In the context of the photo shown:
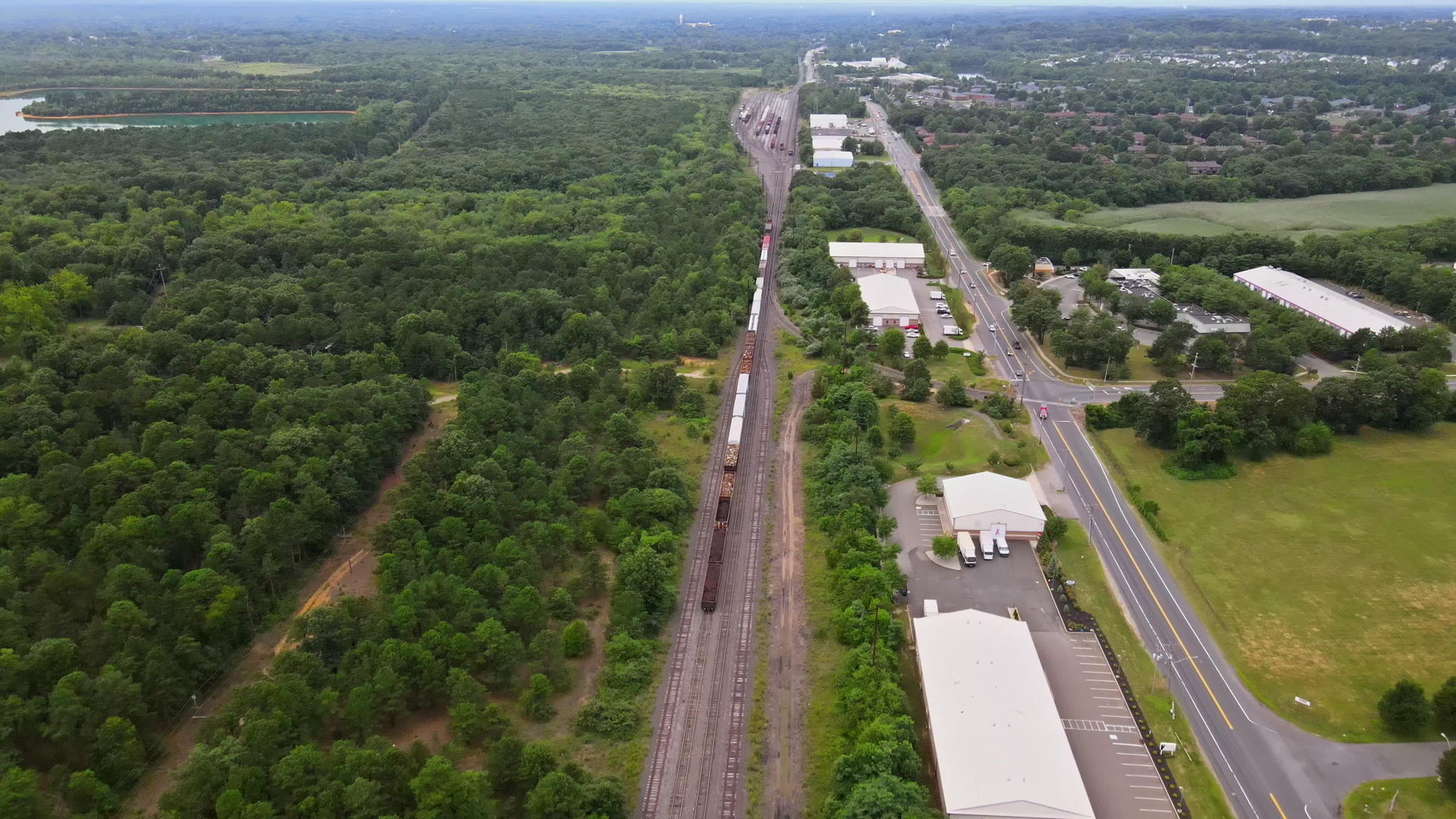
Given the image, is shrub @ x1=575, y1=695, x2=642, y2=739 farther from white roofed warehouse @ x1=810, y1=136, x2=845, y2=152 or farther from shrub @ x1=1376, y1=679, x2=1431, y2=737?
white roofed warehouse @ x1=810, y1=136, x2=845, y2=152

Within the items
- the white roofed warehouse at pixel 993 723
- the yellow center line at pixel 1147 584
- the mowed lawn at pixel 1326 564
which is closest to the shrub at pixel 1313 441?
the mowed lawn at pixel 1326 564

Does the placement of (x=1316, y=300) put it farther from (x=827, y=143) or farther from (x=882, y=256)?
(x=827, y=143)

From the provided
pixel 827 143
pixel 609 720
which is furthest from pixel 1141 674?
pixel 827 143

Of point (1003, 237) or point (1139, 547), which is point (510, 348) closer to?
point (1139, 547)

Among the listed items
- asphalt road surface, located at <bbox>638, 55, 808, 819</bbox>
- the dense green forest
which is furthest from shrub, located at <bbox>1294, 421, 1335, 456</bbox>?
the dense green forest

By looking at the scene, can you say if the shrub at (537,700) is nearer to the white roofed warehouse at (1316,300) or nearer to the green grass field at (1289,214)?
the white roofed warehouse at (1316,300)
